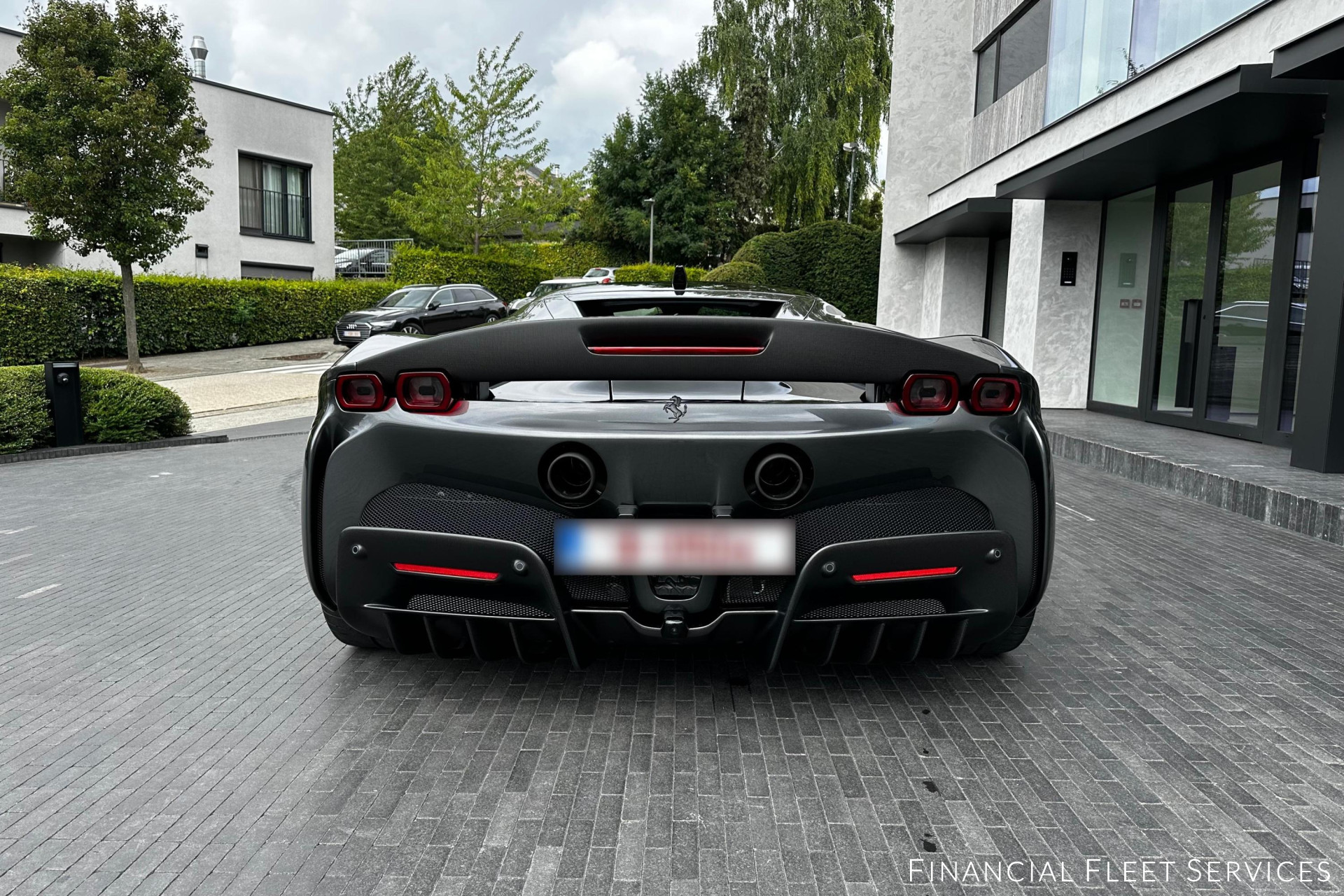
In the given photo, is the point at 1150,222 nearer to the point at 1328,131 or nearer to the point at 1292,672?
the point at 1328,131

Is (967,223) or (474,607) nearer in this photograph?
(474,607)

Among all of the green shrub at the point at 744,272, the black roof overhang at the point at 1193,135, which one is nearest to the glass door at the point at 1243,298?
the black roof overhang at the point at 1193,135

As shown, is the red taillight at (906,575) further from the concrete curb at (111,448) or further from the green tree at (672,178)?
the green tree at (672,178)

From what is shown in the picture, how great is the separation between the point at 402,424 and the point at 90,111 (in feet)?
59.1

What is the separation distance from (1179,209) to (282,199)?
27.3 meters

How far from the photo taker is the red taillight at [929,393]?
2.82 meters

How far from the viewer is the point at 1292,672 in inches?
139

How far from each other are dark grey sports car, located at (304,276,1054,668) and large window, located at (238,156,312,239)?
29612 millimetres

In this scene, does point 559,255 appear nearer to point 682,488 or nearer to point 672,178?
point 672,178

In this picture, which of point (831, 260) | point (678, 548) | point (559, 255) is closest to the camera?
point (678, 548)

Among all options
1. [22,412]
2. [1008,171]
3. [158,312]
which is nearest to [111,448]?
[22,412]

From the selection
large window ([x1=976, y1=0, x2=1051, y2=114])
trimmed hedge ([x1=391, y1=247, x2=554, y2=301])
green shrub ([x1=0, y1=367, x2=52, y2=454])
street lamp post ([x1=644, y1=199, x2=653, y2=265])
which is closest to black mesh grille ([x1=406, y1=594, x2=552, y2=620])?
green shrub ([x1=0, y1=367, x2=52, y2=454])

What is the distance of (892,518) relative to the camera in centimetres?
278

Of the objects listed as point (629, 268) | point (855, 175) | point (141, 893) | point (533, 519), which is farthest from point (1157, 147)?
point (855, 175)
